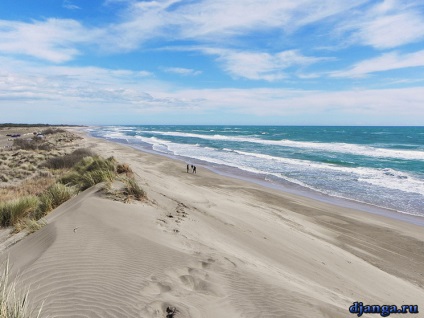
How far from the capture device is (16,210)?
9.28 m

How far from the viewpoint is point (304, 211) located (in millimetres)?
13688

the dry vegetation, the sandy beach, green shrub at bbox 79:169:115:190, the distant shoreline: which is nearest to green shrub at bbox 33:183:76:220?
the dry vegetation

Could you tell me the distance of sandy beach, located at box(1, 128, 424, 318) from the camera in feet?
12.8

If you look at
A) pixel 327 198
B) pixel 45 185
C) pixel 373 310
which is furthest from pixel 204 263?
pixel 327 198

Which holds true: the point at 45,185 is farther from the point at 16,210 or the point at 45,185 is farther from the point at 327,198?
the point at 327,198

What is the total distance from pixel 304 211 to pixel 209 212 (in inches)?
213

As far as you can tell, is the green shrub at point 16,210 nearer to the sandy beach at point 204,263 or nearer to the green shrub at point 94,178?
the sandy beach at point 204,263

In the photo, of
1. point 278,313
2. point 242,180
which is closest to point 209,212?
point 278,313

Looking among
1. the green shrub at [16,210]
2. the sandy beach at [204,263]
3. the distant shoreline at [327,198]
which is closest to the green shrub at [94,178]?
the sandy beach at [204,263]

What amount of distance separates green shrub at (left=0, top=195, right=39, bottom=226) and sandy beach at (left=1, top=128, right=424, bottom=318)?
1.82m

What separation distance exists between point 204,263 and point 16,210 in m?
7.12

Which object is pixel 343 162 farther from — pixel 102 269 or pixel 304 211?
pixel 102 269

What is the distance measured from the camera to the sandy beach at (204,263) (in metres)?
3.90

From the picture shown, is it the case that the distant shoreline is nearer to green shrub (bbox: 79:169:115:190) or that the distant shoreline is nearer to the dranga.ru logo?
the dranga.ru logo
